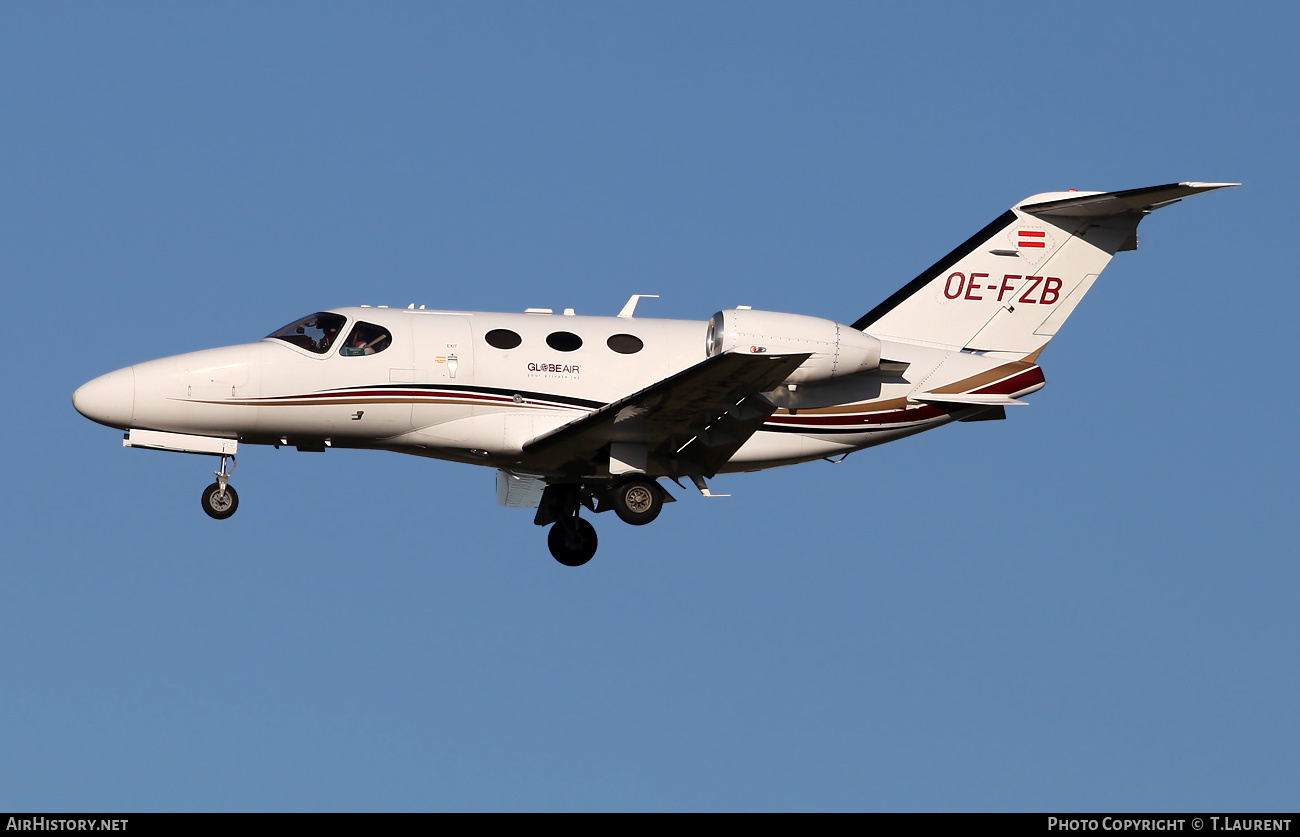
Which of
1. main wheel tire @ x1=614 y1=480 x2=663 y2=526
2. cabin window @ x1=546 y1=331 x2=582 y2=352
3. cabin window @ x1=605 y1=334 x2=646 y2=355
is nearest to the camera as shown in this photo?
main wheel tire @ x1=614 y1=480 x2=663 y2=526

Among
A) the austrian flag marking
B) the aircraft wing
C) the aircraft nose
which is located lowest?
the aircraft wing

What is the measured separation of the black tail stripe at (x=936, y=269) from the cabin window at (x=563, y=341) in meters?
4.68

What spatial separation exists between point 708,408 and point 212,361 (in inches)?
277

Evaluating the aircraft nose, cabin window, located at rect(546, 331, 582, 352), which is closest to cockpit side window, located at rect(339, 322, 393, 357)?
cabin window, located at rect(546, 331, 582, 352)

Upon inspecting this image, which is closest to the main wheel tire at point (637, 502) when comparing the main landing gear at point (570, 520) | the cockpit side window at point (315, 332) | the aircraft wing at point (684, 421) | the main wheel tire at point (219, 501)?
the aircraft wing at point (684, 421)

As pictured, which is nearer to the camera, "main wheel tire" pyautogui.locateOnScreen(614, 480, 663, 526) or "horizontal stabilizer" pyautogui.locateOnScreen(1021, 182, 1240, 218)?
"main wheel tire" pyautogui.locateOnScreen(614, 480, 663, 526)

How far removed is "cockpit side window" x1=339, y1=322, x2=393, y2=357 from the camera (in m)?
22.2

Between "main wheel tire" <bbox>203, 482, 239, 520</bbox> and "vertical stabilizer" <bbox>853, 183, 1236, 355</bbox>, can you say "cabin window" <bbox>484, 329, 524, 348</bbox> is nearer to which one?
"main wheel tire" <bbox>203, 482, 239, 520</bbox>

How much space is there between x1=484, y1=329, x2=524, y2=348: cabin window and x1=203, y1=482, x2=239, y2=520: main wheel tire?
13.7 feet

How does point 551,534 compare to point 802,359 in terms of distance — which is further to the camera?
point 551,534

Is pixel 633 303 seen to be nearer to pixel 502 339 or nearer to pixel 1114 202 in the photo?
pixel 502 339
